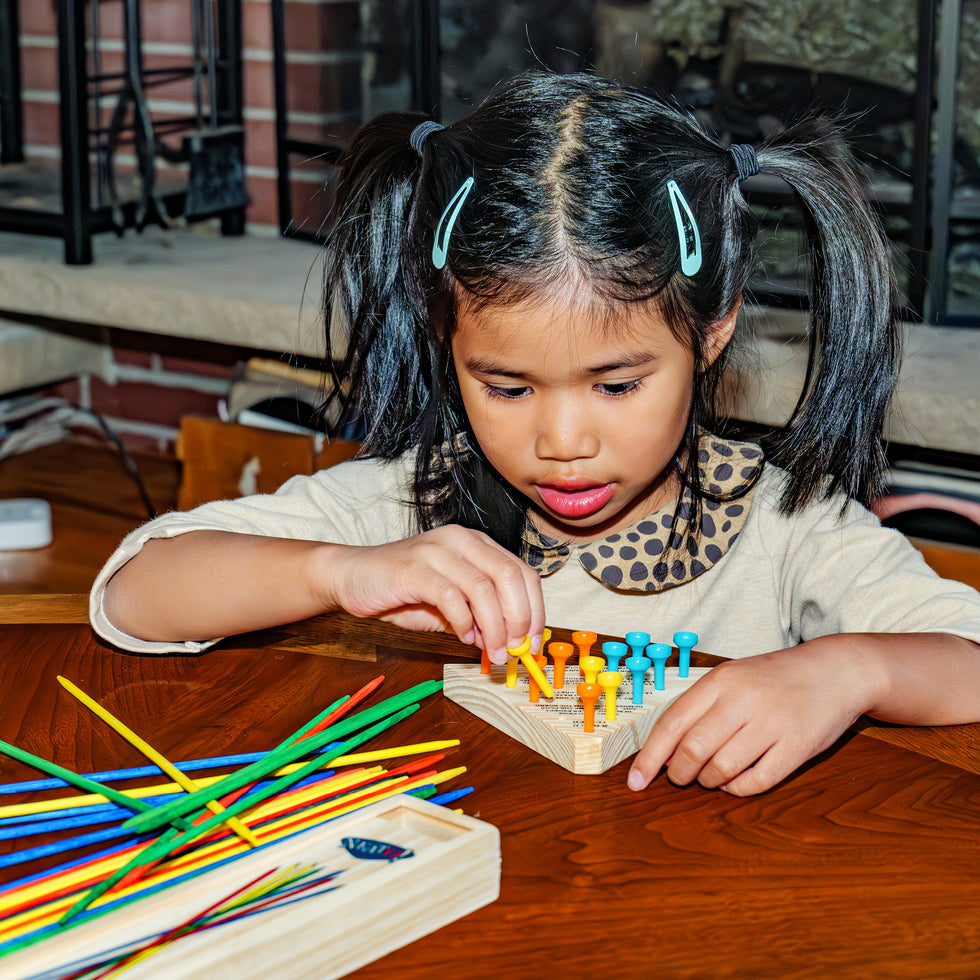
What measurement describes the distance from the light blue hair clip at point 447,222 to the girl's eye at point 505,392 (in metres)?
0.10

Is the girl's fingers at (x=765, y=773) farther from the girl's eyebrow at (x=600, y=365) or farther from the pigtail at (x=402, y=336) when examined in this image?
the pigtail at (x=402, y=336)

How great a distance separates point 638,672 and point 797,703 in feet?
0.29

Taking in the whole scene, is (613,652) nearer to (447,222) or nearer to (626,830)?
(626,830)

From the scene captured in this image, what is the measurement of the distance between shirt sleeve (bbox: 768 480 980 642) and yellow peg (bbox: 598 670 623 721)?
0.26 m

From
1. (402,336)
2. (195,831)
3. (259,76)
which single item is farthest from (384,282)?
(259,76)

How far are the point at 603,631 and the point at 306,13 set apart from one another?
1.45 metres

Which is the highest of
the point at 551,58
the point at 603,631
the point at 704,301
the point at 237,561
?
the point at 551,58

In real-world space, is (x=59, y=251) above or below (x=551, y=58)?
below

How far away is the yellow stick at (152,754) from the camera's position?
0.59 metres

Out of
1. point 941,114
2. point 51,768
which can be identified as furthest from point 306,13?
point 51,768

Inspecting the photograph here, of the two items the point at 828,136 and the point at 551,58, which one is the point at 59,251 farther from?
the point at 828,136

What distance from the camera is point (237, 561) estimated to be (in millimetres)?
896

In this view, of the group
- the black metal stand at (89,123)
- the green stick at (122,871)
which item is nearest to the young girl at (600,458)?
the green stick at (122,871)

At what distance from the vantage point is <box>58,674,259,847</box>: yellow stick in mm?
593
